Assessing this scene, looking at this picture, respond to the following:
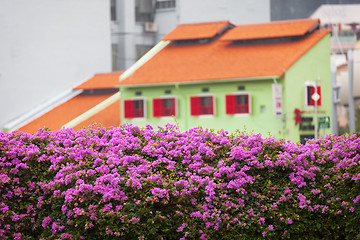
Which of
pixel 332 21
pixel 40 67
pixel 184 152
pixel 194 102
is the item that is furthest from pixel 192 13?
pixel 332 21

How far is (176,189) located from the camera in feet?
20.6

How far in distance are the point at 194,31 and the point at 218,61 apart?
1742mm

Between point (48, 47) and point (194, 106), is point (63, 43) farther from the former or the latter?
point (194, 106)

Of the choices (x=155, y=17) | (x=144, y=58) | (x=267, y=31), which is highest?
(x=155, y=17)

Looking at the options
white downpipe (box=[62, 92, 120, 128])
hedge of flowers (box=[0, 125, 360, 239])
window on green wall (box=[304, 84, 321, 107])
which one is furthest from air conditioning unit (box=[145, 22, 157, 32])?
hedge of flowers (box=[0, 125, 360, 239])

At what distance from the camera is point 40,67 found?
23000 millimetres

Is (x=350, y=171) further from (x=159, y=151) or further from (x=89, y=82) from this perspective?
(x=89, y=82)

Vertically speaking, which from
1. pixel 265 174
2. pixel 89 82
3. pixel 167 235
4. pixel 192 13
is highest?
pixel 192 13

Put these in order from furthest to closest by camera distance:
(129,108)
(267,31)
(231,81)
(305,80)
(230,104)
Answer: (267,31) < (305,80) < (231,81) < (230,104) < (129,108)

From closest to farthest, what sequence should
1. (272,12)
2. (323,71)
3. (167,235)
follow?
(167,235), (323,71), (272,12)

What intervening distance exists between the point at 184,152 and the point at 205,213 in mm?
894

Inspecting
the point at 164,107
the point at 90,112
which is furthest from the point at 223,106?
the point at 90,112

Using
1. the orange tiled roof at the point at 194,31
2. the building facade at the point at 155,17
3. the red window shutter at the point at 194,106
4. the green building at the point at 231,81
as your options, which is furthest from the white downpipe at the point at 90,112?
the orange tiled roof at the point at 194,31

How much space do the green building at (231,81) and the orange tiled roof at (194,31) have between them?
0.04 metres
